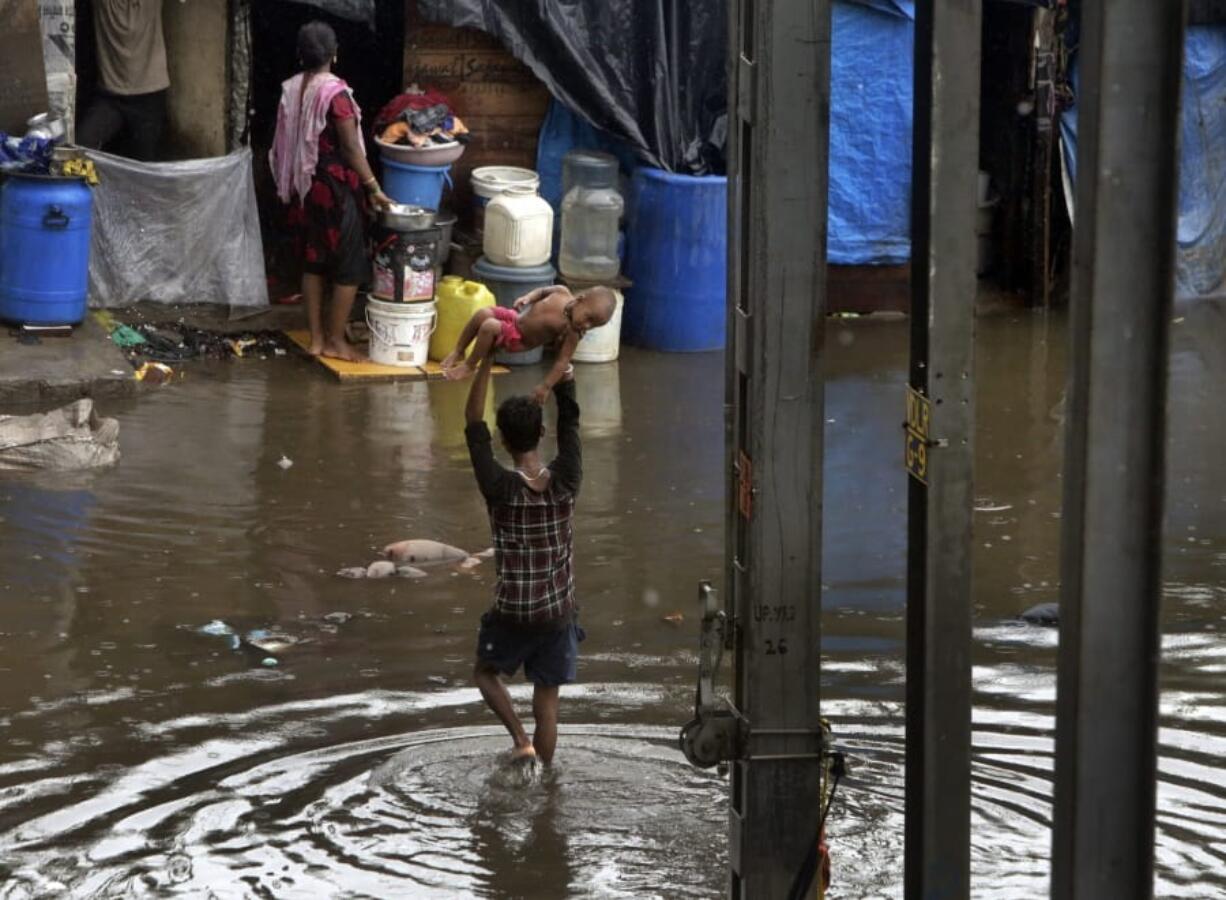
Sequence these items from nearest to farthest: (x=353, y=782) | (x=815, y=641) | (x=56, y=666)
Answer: (x=815, y=641) → (x=353, y=782) → (x=56, y=666)

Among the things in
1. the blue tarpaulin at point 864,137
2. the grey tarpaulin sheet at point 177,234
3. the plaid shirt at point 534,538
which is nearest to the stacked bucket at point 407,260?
the grey tarpaulin sheet at point 177,234

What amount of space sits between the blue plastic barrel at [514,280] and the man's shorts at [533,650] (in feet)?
18.8

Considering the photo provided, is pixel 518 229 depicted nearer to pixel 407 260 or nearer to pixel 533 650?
pixel 407 260

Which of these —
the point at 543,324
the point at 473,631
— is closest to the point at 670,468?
the point at 473,631

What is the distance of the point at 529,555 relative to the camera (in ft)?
20.7

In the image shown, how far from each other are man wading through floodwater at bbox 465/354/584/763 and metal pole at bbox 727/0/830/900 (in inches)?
63.4

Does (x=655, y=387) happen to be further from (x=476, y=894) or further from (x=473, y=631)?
(x=476, y=894)

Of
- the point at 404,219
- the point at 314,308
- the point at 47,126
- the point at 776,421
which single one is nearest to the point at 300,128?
the point at 404,219

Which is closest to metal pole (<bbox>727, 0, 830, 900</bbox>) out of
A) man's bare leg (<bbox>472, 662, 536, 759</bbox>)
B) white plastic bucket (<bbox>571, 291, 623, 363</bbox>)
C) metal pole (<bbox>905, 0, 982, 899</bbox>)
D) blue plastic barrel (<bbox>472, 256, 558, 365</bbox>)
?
metal pole (<bbox>905, 0, 982, 899</bbox>)

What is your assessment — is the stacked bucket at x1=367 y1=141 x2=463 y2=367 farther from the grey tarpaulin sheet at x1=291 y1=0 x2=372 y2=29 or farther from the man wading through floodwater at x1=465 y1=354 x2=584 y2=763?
the man wading through floodwater at x1=465 y1=354 x2=584 y2=763

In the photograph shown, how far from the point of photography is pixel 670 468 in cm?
1019

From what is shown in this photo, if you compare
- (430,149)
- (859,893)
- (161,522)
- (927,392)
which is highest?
(430,149)

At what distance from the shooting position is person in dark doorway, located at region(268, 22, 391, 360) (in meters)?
11.3

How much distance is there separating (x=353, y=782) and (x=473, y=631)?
1.47 m
